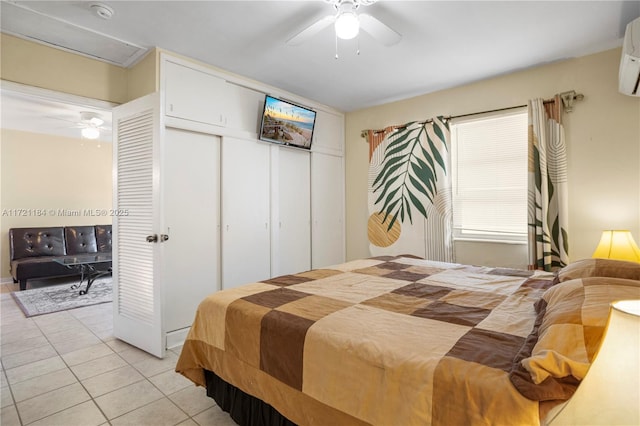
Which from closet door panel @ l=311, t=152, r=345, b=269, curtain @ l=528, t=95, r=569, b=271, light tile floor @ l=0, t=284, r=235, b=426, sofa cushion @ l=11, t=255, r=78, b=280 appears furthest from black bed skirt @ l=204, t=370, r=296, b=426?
sofa cushion @ l=11, t=255, r=78, b=280

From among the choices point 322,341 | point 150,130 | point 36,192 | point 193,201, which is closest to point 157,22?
point 150,130

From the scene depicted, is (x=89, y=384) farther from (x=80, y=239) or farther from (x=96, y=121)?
(x=80, y=239)

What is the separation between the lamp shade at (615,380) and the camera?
0.62 m

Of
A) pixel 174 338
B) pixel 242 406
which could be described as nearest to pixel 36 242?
pixel 174 338

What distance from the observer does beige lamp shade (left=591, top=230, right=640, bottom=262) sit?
246 centimetres

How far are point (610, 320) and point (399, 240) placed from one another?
3507 millimetres

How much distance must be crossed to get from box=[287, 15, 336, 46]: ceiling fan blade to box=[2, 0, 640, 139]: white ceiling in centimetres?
18


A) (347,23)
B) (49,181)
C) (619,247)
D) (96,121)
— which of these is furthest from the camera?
(49,181)

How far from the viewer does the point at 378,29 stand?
2.17 m

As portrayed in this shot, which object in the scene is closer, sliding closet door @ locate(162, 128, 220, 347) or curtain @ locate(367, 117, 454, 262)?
sliding closet door @ locate(162, 128, 220, 347)

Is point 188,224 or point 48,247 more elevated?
point 188,224

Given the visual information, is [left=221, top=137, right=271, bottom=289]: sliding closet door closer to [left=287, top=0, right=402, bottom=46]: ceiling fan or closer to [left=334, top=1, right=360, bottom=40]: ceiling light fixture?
[left=287, top=0, right=402, bottom=46]: ceiling fan

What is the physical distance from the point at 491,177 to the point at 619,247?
1.31 metres

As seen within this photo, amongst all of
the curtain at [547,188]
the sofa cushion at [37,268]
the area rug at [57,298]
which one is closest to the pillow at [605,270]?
the curtain at [547,188]
